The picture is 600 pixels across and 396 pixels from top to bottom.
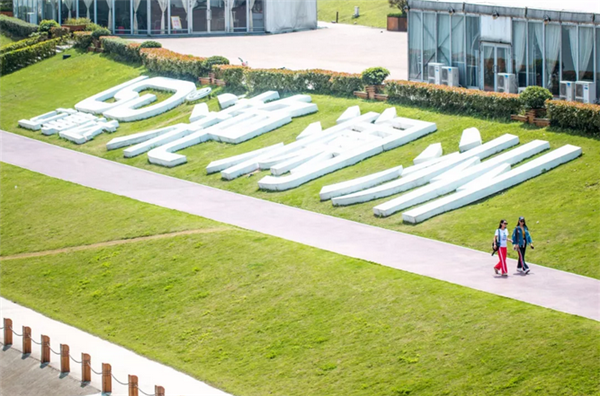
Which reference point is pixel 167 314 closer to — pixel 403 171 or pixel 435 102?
pixel 403 171

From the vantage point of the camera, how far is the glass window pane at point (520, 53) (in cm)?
4119

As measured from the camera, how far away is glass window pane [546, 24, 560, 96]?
39812 mm

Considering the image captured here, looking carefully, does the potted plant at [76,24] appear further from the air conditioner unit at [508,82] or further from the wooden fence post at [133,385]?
the wooden fence post at [133,385]

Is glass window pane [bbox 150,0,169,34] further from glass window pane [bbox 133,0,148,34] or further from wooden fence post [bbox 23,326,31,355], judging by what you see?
wooden fence post [bbox 23,326,31,355]

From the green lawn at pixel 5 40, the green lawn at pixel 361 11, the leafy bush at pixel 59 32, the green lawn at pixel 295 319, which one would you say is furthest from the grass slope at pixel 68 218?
the green lawn at pixel 361 11

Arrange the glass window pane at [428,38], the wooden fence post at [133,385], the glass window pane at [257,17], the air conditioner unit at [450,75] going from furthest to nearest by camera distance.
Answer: the glass window pane at [257,17] < the glass window pane at [428,38] < the air conditioner unit at [450,75] < the wooden fence post at [133,385]

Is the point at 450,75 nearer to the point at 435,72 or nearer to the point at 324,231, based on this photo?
the point at 435,72

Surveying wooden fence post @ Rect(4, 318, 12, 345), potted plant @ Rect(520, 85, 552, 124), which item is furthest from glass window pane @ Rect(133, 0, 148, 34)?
wooden fence post @ Rect(4, 318, 12, 345)

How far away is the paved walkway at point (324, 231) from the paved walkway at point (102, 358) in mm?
6652

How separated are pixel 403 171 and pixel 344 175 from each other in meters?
2.22

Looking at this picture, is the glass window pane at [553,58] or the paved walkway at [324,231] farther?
the glass window pane at [553,58]

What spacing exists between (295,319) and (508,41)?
2055 centimetres

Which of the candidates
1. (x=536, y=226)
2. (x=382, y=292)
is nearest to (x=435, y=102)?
(x=536, y=226)

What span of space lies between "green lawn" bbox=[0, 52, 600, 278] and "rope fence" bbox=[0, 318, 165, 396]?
10724mm
